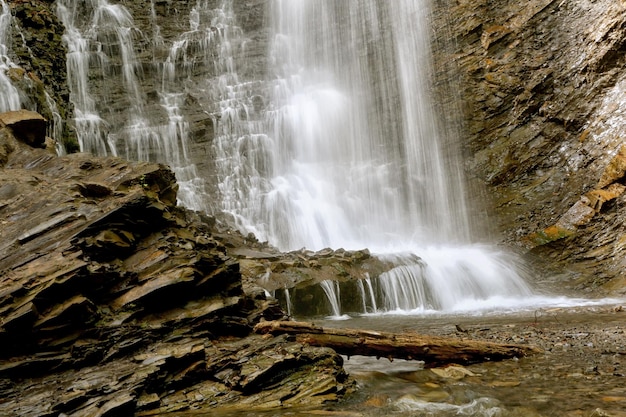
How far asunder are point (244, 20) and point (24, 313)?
96.0 ft

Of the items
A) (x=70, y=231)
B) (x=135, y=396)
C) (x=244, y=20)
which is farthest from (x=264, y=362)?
(x=244, y=20)

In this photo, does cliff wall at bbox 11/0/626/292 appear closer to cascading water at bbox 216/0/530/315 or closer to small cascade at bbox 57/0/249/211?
small cascade at bbox 57/0/249/211

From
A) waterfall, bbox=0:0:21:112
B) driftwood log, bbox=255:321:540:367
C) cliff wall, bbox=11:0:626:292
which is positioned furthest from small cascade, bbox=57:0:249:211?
driftwood log, bbox=255:321:540:367

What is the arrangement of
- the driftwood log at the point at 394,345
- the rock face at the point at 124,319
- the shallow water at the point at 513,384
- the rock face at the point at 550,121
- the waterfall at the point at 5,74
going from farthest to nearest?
1. the rock face at the point at 550,121
2. the waterfall at the point at 5,74
3. the driftwood log at the point at 394,345
4. the rock face at the point at 124,319
5. the shallow water at the point at 513,384

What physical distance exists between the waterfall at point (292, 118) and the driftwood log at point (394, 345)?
1096 cm

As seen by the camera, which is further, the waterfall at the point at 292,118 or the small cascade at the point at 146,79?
the small cascade at the point at 146,79

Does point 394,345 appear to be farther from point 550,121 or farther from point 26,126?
point 550,121

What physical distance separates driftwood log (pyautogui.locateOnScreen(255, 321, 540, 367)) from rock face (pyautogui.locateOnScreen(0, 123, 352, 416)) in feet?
1.23

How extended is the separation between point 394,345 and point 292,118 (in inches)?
821

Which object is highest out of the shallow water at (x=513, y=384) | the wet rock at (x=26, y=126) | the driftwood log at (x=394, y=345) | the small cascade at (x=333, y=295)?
the wet rock at (x=26, y=126)

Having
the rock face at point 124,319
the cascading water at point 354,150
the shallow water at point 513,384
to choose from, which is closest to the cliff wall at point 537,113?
the cascading water at point 354,150

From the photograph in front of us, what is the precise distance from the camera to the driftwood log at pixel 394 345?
5.96 m

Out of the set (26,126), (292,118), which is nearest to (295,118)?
(292,118)

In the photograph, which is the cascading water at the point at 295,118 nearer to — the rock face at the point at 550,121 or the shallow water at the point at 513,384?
the rock face at the point at 550,121
